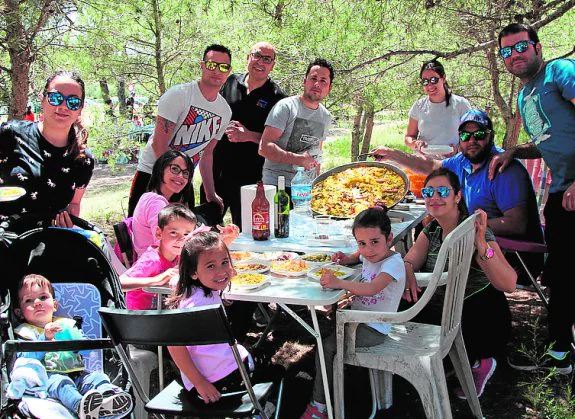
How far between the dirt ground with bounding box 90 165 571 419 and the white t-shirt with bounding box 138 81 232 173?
4.86 feet

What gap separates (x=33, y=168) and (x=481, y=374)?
270cm

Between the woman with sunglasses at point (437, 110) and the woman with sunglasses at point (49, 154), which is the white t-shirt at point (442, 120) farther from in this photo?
the woman with sunglasses at point (49, 154)

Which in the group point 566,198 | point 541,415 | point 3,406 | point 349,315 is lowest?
point 541,415

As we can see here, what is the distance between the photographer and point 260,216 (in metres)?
3.49

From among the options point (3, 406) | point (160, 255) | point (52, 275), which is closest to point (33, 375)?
point (3, 406)

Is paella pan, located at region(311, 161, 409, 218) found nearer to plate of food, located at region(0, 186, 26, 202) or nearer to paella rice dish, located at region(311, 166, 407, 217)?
paella rice dish, located at region(311, 166, 407, 217)

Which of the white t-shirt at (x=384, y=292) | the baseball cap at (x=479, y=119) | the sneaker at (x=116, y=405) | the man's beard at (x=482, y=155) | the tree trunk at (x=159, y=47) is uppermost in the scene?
the tree trunk at (x=159, y=47)

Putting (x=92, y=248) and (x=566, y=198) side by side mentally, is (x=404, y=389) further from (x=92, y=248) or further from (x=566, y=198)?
(x=92, y=248)

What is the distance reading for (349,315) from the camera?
8.92ft

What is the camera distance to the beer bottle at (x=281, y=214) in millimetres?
3506

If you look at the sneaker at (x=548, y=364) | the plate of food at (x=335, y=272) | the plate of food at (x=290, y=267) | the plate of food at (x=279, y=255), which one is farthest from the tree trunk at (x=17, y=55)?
the sneaker at (x=548, y=364)

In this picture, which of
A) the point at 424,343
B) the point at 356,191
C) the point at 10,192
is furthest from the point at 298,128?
the point at 10,192

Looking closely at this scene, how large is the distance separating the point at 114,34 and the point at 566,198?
4.51 metres

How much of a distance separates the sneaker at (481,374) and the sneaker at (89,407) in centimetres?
207
